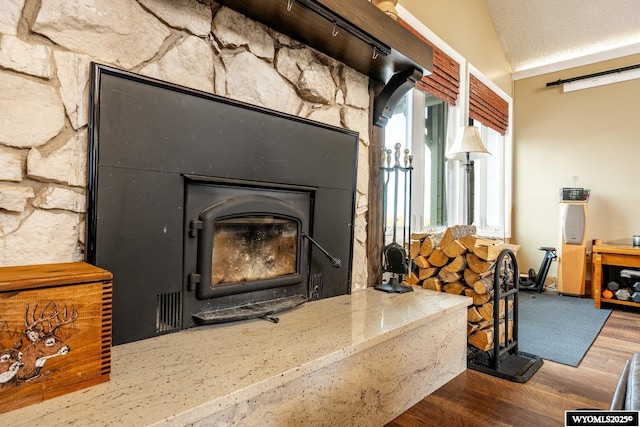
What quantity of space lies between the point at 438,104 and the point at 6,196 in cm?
319

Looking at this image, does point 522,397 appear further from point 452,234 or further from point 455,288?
point 452,234

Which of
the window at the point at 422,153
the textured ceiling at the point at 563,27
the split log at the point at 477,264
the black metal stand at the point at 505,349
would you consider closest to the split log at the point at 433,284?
the split log at the point at 477,264

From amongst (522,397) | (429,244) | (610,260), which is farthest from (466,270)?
(610,260)

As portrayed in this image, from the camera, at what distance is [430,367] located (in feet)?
5.58

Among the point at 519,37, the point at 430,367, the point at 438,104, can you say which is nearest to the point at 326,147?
the point at 430,367

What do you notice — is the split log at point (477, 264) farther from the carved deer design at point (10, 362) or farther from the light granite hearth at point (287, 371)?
the carved deer design at point (10, 362)

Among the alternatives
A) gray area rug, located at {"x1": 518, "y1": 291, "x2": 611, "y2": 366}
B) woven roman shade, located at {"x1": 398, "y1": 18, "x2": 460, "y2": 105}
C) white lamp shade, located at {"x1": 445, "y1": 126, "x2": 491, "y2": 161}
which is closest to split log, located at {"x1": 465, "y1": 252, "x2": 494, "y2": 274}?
gray area rug, located at {"x1": 518, "y1": 291, "x2": 611, "y2": 366}

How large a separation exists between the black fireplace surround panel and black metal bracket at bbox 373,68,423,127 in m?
0.64

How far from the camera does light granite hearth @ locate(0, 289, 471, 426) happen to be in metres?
0.83

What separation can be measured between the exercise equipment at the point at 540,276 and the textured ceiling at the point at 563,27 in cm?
234

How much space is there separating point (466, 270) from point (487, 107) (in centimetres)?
257

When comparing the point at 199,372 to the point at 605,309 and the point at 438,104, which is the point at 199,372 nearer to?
the point at 438,104

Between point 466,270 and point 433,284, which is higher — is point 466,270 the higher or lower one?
the higher one

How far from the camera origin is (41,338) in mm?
826
